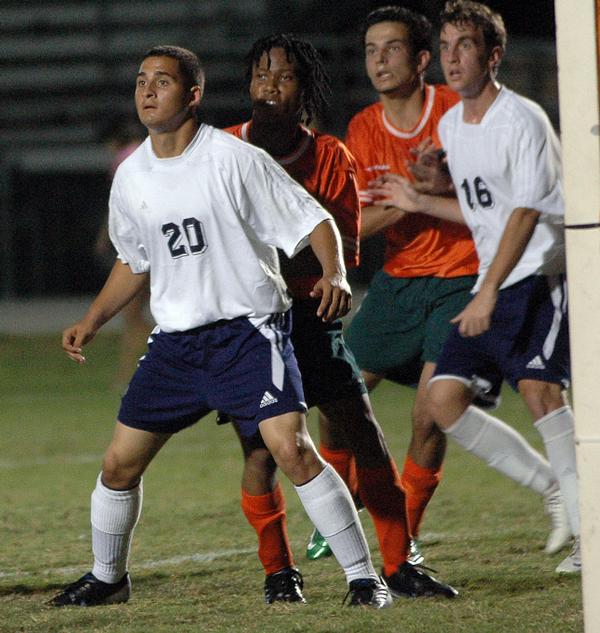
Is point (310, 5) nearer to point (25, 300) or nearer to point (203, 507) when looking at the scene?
point (25, 300)

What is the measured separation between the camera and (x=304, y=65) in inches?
186

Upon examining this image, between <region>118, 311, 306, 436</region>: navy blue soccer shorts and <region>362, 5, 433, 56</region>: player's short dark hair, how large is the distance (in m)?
1.70

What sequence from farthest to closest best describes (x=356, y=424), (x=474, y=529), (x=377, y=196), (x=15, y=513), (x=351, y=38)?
(x=351, y=38), (x=15, y=513), (x=474, y=529), (x=377, y=196), (x=356, y=424)

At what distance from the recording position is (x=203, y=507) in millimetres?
6559

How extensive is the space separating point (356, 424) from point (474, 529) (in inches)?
57.4

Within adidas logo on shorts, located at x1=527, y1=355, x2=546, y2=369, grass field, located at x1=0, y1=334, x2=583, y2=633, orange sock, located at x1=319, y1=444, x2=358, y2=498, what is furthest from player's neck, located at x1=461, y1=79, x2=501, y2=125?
grass field, located at x1=0, y1=334, x2=583, y2=633

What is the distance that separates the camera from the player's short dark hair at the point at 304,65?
4707 mm

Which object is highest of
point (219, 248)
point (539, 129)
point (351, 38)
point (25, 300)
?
point (351, 38)

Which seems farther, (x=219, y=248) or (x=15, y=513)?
(x=15, y=513)

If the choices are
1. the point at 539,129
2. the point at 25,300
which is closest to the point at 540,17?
the point at 25,300

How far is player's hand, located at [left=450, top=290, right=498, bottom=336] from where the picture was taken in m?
4.65

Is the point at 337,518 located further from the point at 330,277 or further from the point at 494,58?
the point at 494,58

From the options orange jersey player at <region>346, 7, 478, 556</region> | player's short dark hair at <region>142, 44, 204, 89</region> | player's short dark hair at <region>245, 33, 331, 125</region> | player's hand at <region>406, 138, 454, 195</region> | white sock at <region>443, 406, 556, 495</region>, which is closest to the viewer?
player's short dark hair at <region>142, 44, 204, 89</region>

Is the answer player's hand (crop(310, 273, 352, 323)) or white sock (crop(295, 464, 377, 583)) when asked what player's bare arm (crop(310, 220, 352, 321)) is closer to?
player's hand (crop(310, 273, 352, 323))
